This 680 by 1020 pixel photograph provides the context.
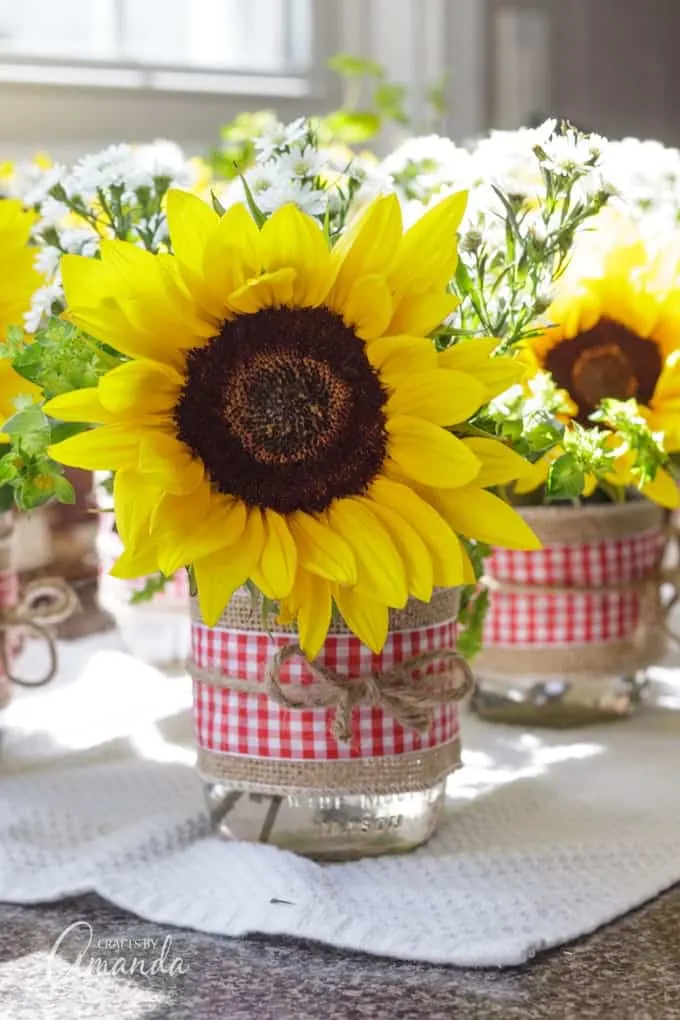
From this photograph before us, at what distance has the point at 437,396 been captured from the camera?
53 centimetres

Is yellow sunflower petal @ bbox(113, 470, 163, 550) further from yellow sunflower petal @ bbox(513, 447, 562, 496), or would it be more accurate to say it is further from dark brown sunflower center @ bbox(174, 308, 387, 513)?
yellow sunflower petal @ bbox(513, 447, 562, 496)

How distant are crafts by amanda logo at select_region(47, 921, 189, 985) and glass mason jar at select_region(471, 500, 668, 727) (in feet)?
1.04

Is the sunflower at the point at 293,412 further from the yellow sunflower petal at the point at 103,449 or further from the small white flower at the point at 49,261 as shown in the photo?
the small white flower at the point at 49,261

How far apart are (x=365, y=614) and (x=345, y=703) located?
0.08 m

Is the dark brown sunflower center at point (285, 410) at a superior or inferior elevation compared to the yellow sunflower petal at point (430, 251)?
inferior

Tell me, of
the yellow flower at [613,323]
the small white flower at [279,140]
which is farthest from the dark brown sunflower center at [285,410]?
the yellow flower at [613,323]

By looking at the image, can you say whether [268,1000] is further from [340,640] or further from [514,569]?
[514,569]

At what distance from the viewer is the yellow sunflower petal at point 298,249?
0.51 meters

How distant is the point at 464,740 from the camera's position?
2.74 ft

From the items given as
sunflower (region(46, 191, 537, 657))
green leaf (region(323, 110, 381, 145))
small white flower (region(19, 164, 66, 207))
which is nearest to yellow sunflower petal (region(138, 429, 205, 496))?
sunflower (region(46, 191, 537, 657))

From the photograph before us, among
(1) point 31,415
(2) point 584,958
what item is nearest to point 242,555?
(1) point 31,415

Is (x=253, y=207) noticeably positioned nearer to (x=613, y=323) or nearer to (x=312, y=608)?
(x=312, y=608)

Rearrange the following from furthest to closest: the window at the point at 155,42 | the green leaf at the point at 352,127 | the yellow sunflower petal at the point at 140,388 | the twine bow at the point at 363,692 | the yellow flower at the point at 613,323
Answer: the window at the point at 155,42 → the green leaf at the point at 352,127 → the yellow flower at the point at 613,323 → the twine bow at the point at 363,692 → the yellow sunflower petal at the point at 140,388

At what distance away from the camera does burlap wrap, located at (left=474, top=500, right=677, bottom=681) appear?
0.81 meters
